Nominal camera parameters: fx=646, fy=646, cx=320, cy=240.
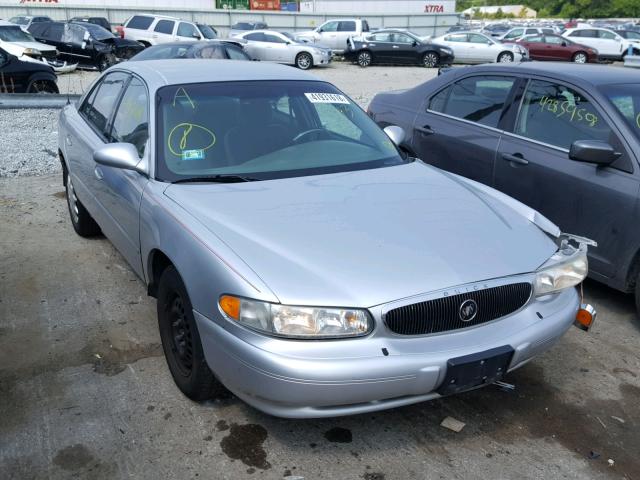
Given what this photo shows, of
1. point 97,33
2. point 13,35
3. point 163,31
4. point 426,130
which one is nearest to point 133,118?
point 426,130

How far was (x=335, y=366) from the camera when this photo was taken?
102 inches

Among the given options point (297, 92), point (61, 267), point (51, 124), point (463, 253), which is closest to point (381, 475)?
point (463, 253)

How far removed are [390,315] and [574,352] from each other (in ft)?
6.12

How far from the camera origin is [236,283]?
2.69m

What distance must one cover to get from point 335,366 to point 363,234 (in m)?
0.73

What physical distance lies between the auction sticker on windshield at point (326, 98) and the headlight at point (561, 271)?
1.86 meters

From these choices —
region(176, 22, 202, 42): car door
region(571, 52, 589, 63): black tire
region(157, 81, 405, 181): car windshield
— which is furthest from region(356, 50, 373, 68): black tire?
region(157, 81, 405, 181): car windshield

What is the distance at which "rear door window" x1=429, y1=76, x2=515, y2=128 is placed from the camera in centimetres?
529

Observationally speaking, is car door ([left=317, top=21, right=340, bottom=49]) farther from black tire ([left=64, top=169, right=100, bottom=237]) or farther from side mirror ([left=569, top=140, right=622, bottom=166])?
side mirror ([left=569, top=140, right=622, bottom=166])

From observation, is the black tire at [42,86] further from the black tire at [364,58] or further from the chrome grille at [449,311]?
the black tire at [364,58]

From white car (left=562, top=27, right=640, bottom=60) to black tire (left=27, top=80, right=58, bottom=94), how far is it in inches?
1028

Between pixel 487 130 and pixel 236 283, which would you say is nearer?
pixel 236 283

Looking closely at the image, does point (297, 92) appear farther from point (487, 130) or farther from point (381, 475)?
point (381, 475)

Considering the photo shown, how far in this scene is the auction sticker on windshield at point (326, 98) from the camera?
170 inches
